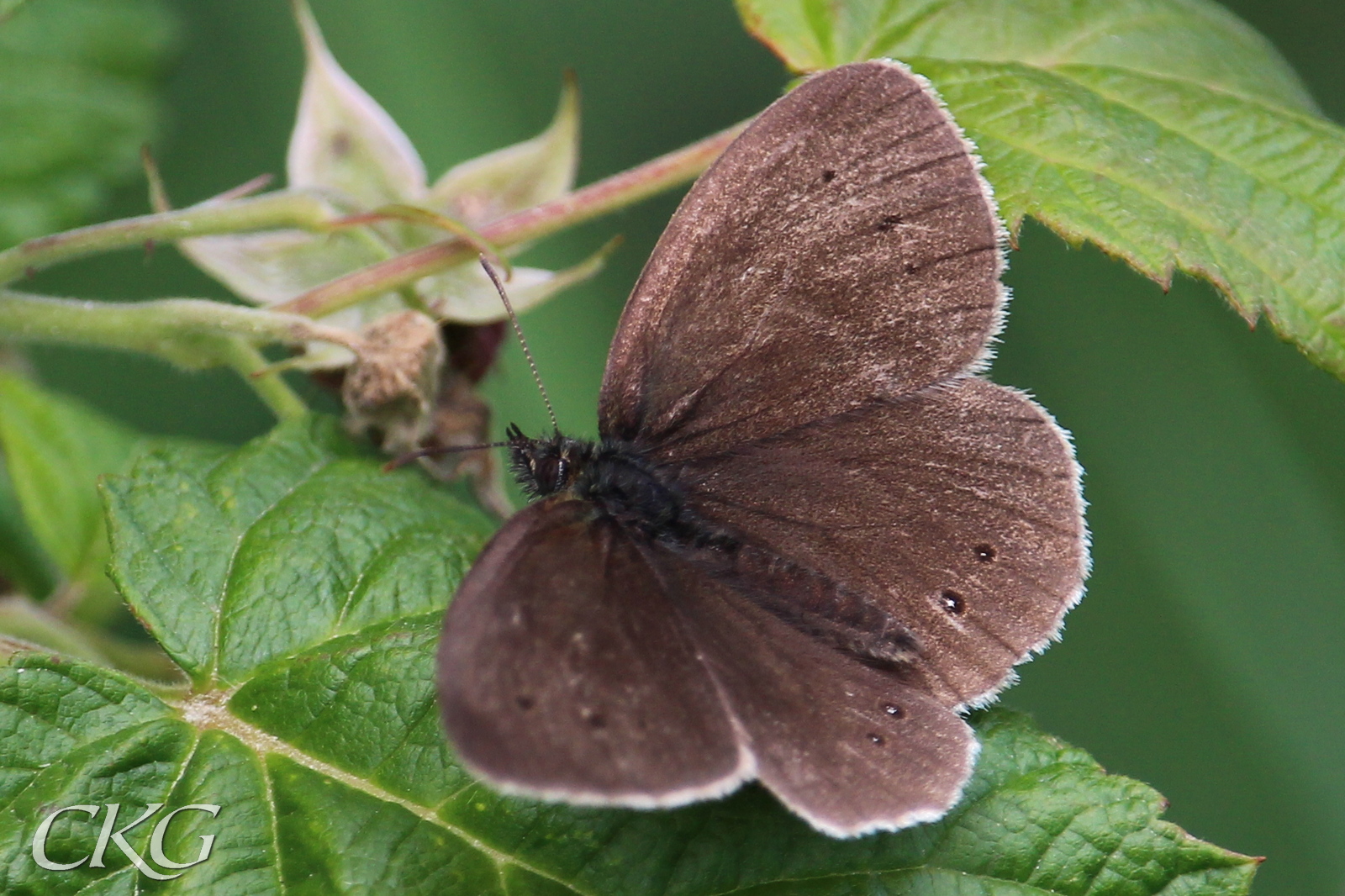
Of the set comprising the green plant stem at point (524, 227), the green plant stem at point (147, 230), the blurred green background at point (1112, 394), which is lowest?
the blurred green background at point (1112, 394)

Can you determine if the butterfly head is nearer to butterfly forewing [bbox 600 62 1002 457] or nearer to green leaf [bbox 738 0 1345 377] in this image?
butterfly forewing [bbox 600 62 1002 457]

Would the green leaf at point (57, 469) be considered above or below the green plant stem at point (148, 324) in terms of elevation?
below

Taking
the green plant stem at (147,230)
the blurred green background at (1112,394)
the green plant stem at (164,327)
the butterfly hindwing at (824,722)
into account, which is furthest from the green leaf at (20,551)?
the butterfly hindwing at (824,722)

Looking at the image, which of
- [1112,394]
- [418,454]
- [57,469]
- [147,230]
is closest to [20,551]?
[57,469]

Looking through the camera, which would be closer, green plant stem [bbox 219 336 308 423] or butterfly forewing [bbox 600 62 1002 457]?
butterfly forewing [bbox 600 62 1002 457]

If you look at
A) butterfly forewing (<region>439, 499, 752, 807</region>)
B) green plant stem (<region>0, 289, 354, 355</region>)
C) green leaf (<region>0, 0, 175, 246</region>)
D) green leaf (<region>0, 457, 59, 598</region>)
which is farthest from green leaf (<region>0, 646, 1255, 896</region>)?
green leaf (<region>0, 0, 175, 246</region>)

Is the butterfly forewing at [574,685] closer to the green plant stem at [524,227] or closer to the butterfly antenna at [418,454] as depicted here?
the butterfly antenna at [418,454]

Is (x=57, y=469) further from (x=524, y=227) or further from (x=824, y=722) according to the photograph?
(x=824, y=722)
